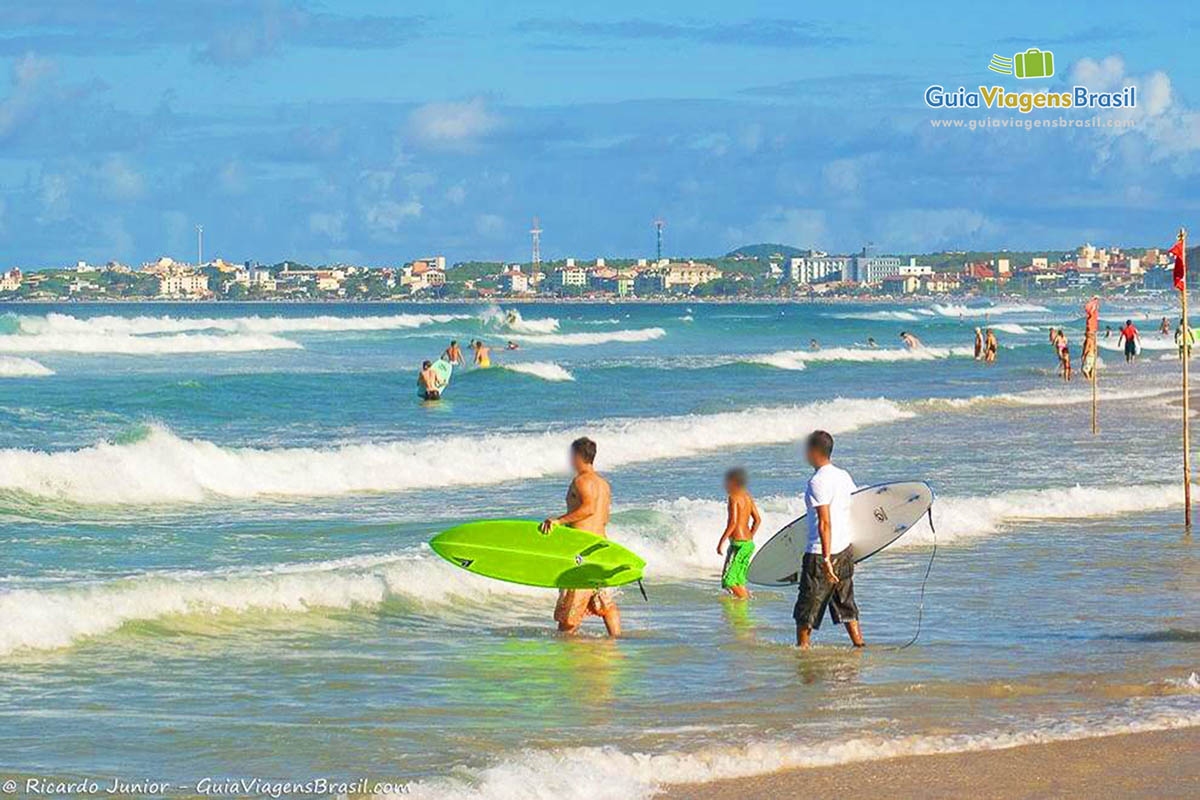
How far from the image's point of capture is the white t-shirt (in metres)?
10.0

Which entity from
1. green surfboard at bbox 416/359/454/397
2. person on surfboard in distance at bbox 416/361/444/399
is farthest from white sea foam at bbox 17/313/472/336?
person on surfboard in distance at bbox 416/361/444/399

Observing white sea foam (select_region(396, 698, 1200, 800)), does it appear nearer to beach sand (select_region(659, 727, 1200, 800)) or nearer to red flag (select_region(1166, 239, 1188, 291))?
beach sand (select_region(659, 727, 1200, 800))

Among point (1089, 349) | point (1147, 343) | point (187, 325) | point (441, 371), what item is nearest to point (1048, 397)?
point (1089, 349)

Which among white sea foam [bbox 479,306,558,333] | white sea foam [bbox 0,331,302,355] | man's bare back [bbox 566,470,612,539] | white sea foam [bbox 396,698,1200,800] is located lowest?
white sea foam [bbox 396,698,1200,800]

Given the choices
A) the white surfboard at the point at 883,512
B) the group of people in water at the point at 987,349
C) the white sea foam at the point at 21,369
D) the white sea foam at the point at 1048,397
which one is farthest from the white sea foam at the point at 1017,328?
the white surfboard at the point at 883,512

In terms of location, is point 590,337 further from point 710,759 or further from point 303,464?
point 710,759

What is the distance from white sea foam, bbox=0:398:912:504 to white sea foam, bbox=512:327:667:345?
5500 cm

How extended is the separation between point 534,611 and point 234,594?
211 centimetres

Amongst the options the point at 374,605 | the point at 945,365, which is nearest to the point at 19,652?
the point at 374,605

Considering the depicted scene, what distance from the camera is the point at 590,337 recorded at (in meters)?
86.0

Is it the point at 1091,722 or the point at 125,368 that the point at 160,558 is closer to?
the point at 1091,722

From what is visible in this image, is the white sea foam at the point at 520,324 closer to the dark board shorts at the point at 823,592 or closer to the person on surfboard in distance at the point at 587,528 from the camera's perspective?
the person on surfboard in distance at the point at 587,528

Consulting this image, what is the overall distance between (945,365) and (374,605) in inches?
1848

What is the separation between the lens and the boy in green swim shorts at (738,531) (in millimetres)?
12398
